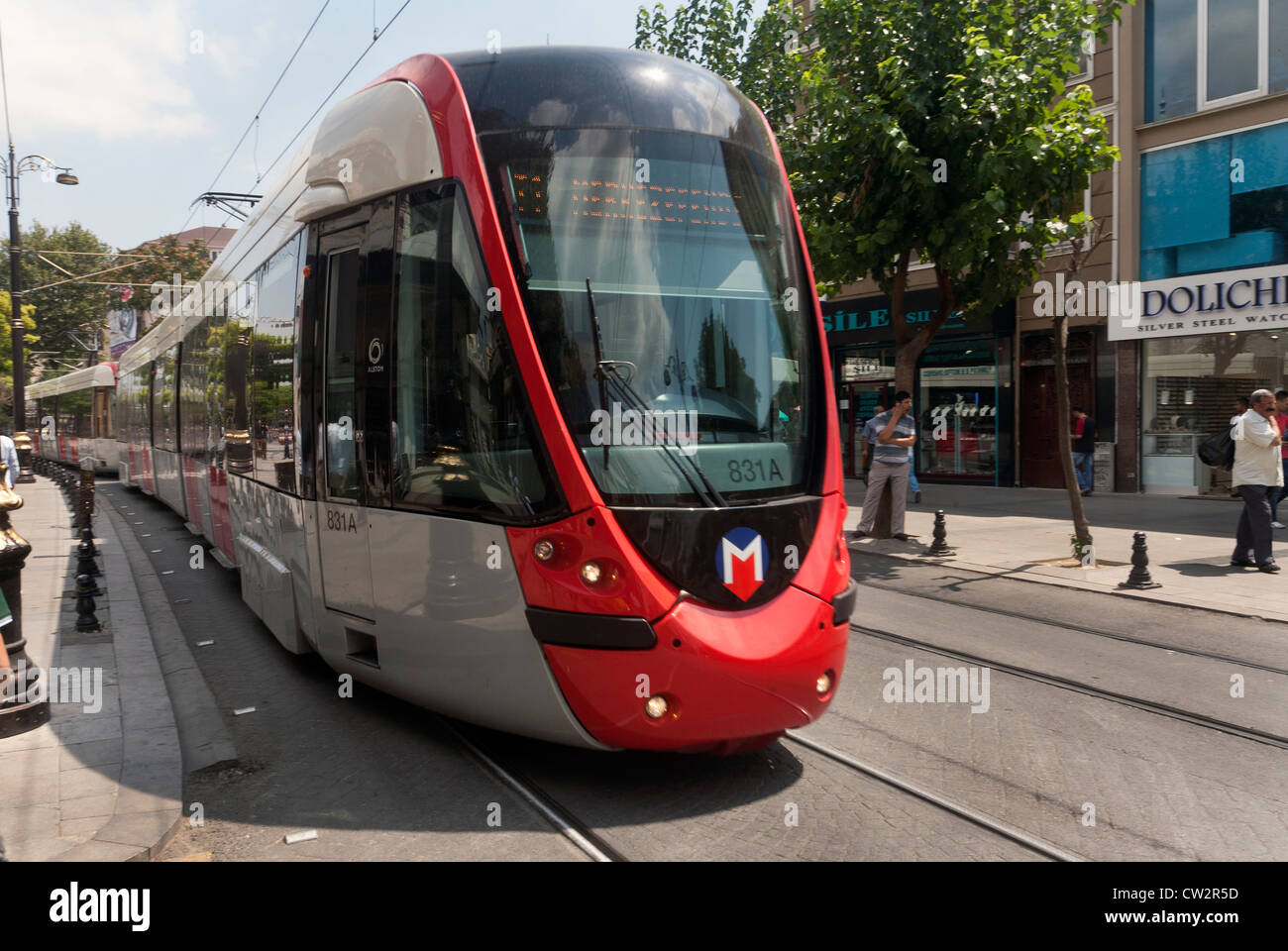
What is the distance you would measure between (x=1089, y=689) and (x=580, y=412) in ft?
12.0

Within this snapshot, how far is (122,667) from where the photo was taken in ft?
22.4

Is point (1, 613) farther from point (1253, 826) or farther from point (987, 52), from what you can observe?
point (987, 52)

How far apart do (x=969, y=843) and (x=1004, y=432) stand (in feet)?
57.7

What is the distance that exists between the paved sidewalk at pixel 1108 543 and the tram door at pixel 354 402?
6.89 m

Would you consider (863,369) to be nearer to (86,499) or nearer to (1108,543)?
(1108,543)

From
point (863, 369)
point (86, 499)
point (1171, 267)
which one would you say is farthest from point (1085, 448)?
point (86, 499)

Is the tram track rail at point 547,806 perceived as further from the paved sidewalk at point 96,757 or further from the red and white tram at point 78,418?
A: the red and white tram at point 78,418

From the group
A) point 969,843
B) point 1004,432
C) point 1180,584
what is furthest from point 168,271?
point 969,843

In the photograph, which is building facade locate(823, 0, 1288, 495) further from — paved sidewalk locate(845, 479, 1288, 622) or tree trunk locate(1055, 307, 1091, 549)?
tree trunk locate(1055, 307, 1091, 549)

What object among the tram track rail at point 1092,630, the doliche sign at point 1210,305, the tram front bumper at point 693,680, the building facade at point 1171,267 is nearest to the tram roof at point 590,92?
the tram front bumper at point 693,680

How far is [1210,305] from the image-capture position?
1662cm

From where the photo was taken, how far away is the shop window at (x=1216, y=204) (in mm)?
15938

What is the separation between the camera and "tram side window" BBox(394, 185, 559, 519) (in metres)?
4.26
